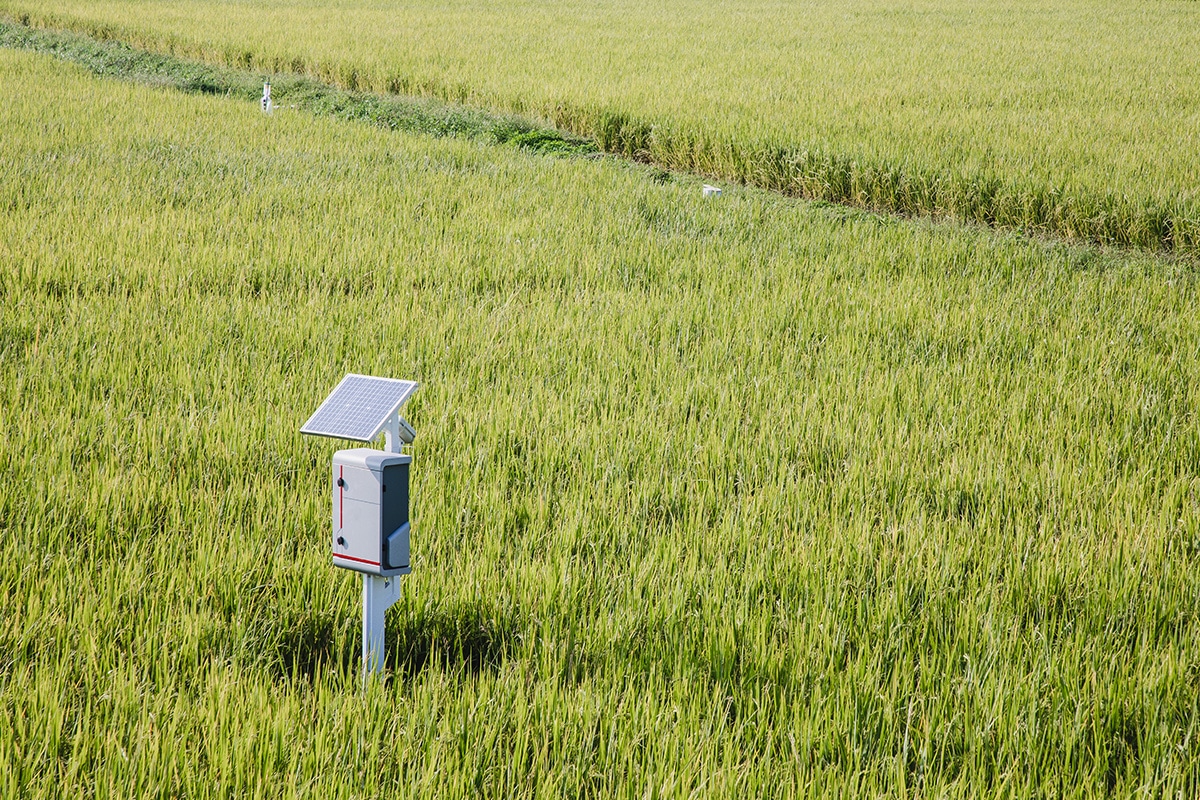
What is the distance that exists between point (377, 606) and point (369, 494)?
0.83 ft

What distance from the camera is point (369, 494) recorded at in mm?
1720

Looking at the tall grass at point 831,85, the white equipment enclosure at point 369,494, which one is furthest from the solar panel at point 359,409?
the tall grass at point 831,85

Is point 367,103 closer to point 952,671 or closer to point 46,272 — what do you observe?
point 46,272

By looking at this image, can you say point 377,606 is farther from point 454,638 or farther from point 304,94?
point 304,94

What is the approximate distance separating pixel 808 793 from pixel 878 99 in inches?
377

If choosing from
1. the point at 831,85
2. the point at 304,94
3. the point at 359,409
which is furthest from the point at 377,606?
the point at 304,94

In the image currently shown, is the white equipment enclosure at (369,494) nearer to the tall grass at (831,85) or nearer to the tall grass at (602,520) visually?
the tall grass at (602,520)

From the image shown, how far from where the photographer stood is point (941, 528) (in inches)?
104

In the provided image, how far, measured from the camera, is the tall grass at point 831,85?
278 inches

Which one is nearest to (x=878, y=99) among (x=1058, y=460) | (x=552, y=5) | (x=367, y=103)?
(x=367, y=103)

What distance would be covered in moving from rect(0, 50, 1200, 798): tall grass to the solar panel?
493 mm

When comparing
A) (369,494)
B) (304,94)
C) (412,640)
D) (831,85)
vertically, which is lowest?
(412,640)

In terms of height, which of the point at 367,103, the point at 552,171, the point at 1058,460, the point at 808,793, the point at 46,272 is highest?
the point at 367,103

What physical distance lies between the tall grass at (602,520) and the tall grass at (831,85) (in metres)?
1.85
